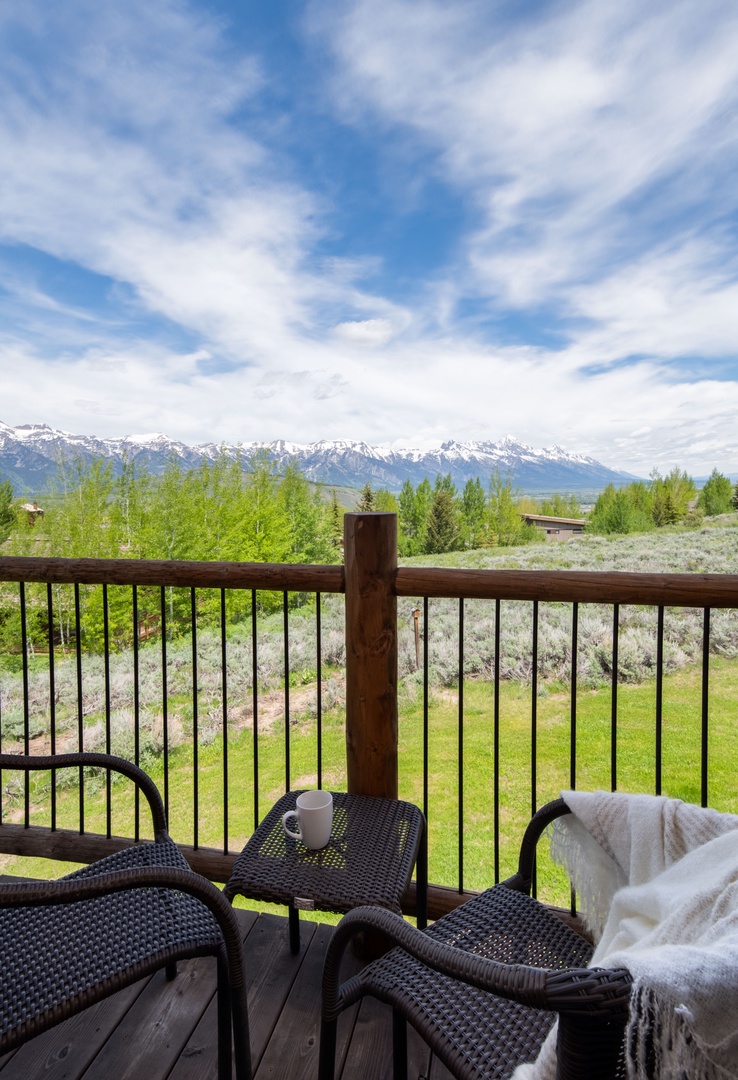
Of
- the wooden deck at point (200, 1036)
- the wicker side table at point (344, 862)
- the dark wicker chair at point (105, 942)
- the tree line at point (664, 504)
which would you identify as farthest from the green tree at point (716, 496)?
the dark wicker chair at point (105, 942)

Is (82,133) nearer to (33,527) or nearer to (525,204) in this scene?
(33,527)

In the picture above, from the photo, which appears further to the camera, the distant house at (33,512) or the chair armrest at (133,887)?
the distant house at (33,512)

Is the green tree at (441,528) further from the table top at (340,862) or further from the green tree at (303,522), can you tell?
the table top at (340,862)

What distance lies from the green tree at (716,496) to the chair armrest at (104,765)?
21805 millimetres

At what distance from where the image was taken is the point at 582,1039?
1.89ft

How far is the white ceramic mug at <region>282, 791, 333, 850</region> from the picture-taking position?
127 centimetres

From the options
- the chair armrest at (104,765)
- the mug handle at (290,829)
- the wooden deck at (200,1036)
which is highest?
the chair armrest at (104,765)

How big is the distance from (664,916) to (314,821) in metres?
0.73

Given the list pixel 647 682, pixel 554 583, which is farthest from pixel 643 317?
pixel 554 583

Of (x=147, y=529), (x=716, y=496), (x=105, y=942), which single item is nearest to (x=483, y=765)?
(x=105, y=942)

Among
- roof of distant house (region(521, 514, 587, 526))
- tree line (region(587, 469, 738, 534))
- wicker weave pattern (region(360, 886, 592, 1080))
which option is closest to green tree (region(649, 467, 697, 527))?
tree line (region(587, 469, 738, 534))

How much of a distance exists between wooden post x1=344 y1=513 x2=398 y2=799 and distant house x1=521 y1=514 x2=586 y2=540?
20.2m

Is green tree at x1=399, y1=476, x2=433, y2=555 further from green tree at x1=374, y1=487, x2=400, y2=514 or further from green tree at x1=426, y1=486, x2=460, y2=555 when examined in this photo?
green tree at x1=374, y1=487, x2=400, y2=514

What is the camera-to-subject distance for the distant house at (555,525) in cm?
2097
